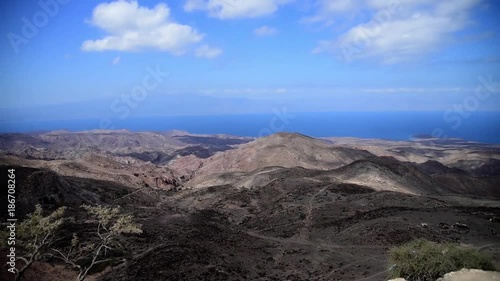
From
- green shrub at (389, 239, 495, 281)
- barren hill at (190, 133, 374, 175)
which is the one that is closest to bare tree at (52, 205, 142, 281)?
green shrub at (389, 239, 495, 281)

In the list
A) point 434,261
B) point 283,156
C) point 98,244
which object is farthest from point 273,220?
point 283,156

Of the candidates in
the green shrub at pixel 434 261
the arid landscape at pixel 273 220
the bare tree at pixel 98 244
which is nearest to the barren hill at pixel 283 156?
the arid landscape at pixel 273 220

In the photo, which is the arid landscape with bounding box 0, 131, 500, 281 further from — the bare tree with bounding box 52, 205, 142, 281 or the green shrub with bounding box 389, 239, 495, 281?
the green shrub with bounding box 389, 239, 495, 281

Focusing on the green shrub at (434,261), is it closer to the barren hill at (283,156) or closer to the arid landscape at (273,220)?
the arid landscape at (273,220)

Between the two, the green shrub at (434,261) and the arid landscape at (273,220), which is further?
the arid landscape at (273,220)

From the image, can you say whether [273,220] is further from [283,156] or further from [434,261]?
[283,156]

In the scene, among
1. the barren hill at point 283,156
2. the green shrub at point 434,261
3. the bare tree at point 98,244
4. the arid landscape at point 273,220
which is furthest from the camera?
the barren hill at point 283,156
